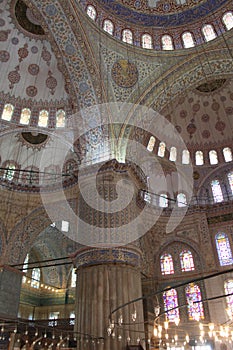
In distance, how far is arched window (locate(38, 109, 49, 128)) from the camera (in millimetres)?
13945

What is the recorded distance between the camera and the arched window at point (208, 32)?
38.9 ft

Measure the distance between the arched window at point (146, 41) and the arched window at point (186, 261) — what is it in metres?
8.58

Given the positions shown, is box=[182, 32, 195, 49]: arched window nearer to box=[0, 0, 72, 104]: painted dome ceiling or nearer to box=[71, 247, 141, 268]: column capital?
box=[0, 0, 72, 104]: painted dome ceiling

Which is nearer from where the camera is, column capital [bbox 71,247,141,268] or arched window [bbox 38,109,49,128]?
column capital [bbox 71,247,141,268]

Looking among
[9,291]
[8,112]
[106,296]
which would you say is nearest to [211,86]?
[8,112]

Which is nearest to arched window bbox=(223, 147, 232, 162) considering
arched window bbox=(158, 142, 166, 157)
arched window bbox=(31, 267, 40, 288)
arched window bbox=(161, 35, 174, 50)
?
arched window bbox=(158, 142, 166, 157)

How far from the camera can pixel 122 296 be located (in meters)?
7.94

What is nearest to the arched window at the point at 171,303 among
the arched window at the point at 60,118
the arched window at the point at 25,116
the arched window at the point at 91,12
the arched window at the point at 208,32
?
the arched window at the point at 60,118

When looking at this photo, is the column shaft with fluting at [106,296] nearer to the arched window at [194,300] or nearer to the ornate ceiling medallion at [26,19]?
the arched window at [194,300]

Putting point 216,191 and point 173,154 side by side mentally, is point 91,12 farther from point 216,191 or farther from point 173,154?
point 216,191

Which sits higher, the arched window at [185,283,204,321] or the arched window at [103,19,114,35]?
the arched window at [103,19,114,35]

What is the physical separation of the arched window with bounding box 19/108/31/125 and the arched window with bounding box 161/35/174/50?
6239 mm

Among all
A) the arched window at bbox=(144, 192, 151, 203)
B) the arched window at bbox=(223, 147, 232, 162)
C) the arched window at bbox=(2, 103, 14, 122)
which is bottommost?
the arched window at bbox=(144, 192, 151, 203)

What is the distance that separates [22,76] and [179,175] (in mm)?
8558
